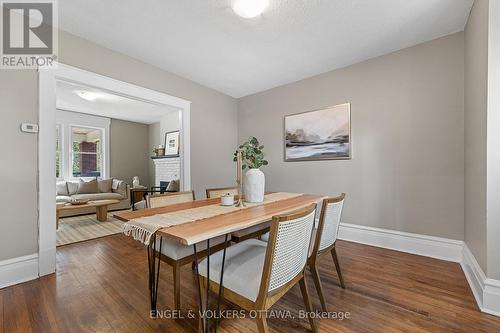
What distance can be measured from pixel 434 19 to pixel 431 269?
2391 mm

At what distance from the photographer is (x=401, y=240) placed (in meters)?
2.56

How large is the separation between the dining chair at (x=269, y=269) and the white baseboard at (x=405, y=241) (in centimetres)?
187

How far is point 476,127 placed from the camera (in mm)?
→ 1791

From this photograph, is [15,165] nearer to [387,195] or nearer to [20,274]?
[20,274]

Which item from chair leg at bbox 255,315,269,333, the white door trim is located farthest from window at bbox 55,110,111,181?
chair leg at bbox 255,315,269,333

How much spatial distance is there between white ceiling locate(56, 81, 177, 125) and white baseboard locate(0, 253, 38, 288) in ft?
8.78

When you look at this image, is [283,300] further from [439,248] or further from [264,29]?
[264,29]

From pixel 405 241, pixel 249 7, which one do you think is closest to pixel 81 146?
pixel 249 7

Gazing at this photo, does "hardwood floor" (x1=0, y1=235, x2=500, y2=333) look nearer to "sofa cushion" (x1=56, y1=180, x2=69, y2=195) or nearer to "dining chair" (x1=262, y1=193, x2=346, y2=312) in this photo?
"dining chair" (x1=262, y1=193, x2=346, y2=312)

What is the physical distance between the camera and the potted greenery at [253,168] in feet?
6.11

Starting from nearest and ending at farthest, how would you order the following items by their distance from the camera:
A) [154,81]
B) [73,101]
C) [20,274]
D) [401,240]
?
[20,274] → [401,240] → [154,81] → [73,101]

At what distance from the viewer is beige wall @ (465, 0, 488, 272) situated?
160 centimetres

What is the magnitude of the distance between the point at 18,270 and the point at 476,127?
164 inches

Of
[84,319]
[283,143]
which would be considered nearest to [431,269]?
[283,143]
